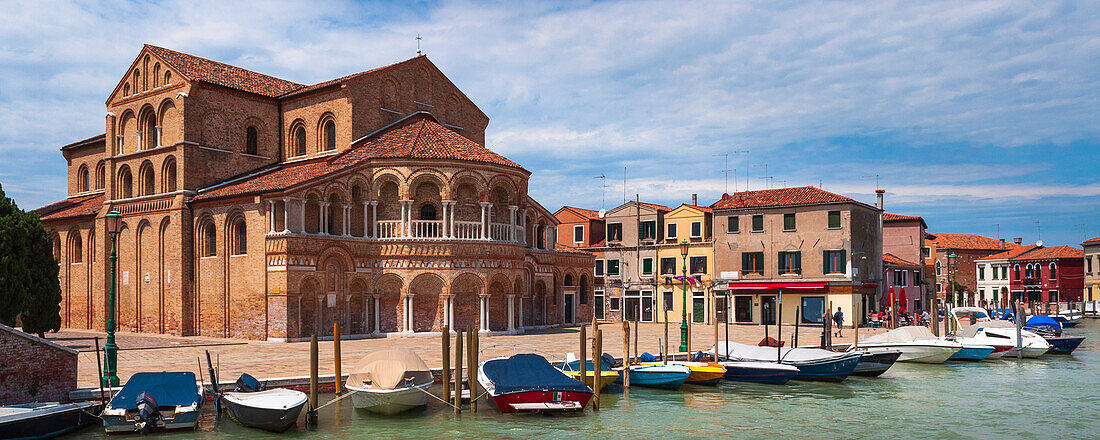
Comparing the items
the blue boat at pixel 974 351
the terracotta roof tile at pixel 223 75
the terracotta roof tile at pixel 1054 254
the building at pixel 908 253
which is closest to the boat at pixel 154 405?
the terracotta roof tile at pixel 223 75

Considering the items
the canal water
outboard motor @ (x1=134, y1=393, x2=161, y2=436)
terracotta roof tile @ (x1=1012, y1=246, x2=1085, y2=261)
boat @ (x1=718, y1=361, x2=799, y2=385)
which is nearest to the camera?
outboard motor @ (x1=134, y1=393, x2=161, y2=436)

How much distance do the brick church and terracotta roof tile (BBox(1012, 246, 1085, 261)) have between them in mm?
54157

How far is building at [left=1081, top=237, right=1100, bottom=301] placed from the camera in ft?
231

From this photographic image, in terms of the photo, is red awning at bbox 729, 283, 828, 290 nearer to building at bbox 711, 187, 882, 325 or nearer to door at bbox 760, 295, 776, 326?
building at bbox 711, 187, 882, 325

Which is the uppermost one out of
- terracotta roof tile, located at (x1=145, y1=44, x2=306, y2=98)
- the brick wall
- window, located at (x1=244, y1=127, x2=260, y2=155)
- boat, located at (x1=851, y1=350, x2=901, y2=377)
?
terracotta roof tile, located at (x1=145, y1=44, x2=306, y2=98)

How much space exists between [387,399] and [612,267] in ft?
115

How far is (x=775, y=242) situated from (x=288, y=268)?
1004 inches

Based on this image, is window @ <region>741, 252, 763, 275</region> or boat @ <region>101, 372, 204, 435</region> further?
window @ <region>741, 252, 763, 275</region>

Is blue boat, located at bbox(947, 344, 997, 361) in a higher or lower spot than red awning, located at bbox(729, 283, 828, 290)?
lower

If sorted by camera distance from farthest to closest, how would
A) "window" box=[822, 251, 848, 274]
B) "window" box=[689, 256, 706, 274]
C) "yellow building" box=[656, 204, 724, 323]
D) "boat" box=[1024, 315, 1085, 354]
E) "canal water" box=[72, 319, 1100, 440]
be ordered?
1. "window" box=[689, 256, 706, 274]
2. "yellow building" box=[656, 204, 724, 323]
3. "window" box=[822, 251, 848, 274]
4. "boat" box=[1024, 315, 1085, 354]
5. "canal water" box=[72, 319, 1100, 440]

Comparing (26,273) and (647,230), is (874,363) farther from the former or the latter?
(26,273)

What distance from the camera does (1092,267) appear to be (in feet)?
232

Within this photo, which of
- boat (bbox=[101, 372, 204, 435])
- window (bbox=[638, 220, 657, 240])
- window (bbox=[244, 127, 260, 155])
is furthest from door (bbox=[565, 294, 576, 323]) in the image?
boat (bbox=[101, 372, 204, 435])

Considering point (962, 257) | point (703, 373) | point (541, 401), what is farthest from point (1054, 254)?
point (541, 401)
